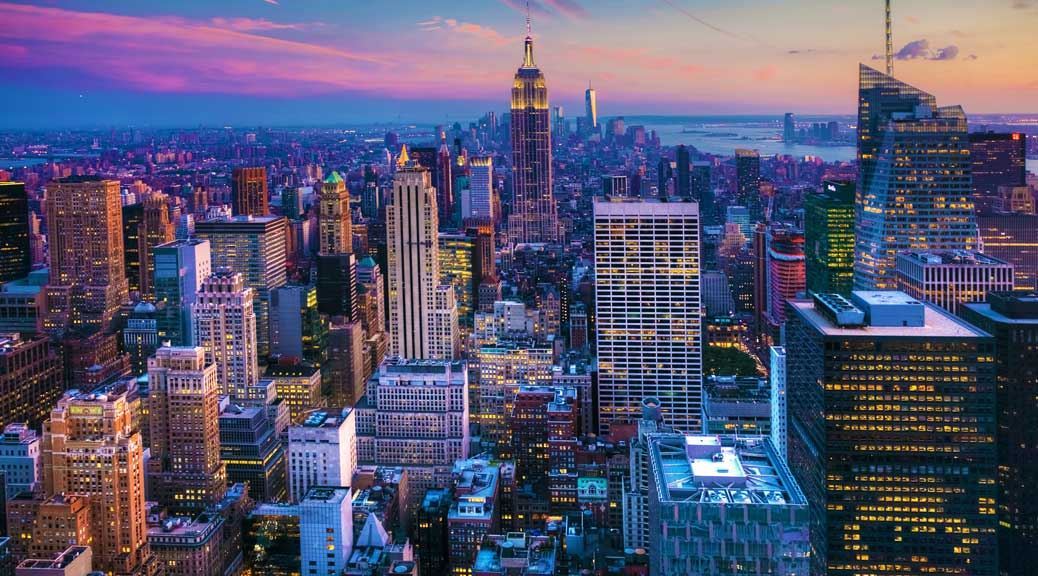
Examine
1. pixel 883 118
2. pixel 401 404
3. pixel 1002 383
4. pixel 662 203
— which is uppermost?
pixel 883 118

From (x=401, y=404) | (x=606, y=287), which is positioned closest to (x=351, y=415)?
(x=401, y=404)

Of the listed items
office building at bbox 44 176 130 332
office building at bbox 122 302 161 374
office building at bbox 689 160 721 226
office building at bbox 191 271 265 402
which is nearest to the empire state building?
office building at bbox 689 160 721 226

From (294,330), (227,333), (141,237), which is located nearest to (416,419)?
(227,333)

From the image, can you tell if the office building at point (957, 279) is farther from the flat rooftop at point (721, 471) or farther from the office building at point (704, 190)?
the office building at point (704, 190)

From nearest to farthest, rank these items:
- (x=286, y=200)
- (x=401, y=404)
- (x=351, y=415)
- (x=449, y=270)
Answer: (x=351, y=415)
(x=401, y=404)
(x=449, y=270)
(x=286, y=200)

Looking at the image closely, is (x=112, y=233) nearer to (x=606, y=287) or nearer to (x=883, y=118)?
(x=606, y=287)

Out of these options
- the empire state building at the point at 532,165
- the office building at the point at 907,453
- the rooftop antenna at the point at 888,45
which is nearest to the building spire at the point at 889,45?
the rooftop antenna at the point at 888,45
